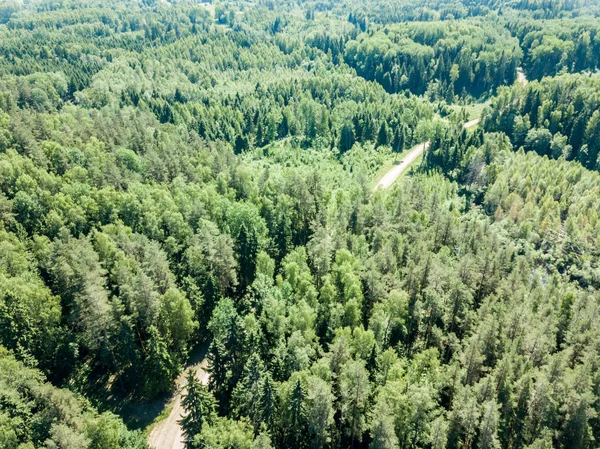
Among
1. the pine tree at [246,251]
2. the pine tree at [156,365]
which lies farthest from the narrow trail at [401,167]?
the pine tree at [156,365]

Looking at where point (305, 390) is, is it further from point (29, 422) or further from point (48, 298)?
point (48, 298)

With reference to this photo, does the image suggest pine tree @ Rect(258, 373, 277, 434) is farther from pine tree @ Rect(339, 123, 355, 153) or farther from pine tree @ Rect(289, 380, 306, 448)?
pine tree @ Rect(339, 123, 355, 153)

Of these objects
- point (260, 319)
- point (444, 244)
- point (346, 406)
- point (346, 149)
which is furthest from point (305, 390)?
point (346, 149)

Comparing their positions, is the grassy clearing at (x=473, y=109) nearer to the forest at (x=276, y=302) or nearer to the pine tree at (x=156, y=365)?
the forest at (x=276, y=302)

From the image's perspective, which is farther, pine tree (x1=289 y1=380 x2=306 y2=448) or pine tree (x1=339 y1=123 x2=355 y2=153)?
pine tree (x1=339 y1=123 x2=355 y2=153)

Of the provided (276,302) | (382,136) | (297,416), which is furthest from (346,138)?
(297,416)

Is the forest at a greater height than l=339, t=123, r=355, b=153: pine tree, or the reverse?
the forest

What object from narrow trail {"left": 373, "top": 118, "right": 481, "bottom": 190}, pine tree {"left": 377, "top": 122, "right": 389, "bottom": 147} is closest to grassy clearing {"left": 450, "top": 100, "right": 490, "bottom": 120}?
narrow trail {"left": 373, "top": 118, "right": 481, "bottom": 190}

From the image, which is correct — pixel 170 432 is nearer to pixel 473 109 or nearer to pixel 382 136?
pixel 382 136

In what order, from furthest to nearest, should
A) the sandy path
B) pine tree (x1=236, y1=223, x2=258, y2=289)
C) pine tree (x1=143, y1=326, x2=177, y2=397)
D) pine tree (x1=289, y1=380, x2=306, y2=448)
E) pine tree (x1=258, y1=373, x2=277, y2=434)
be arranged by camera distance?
pine tree (x1=236, y1=223, x2=258, y2=289), pine tree (x1=143, y1=326, x2=177, y2=397), the sandy path, pine tree (x1=258, y1=373, x2=277, y2=434), pine tree (x1=289, y1=380, x2=306, y2=448)
